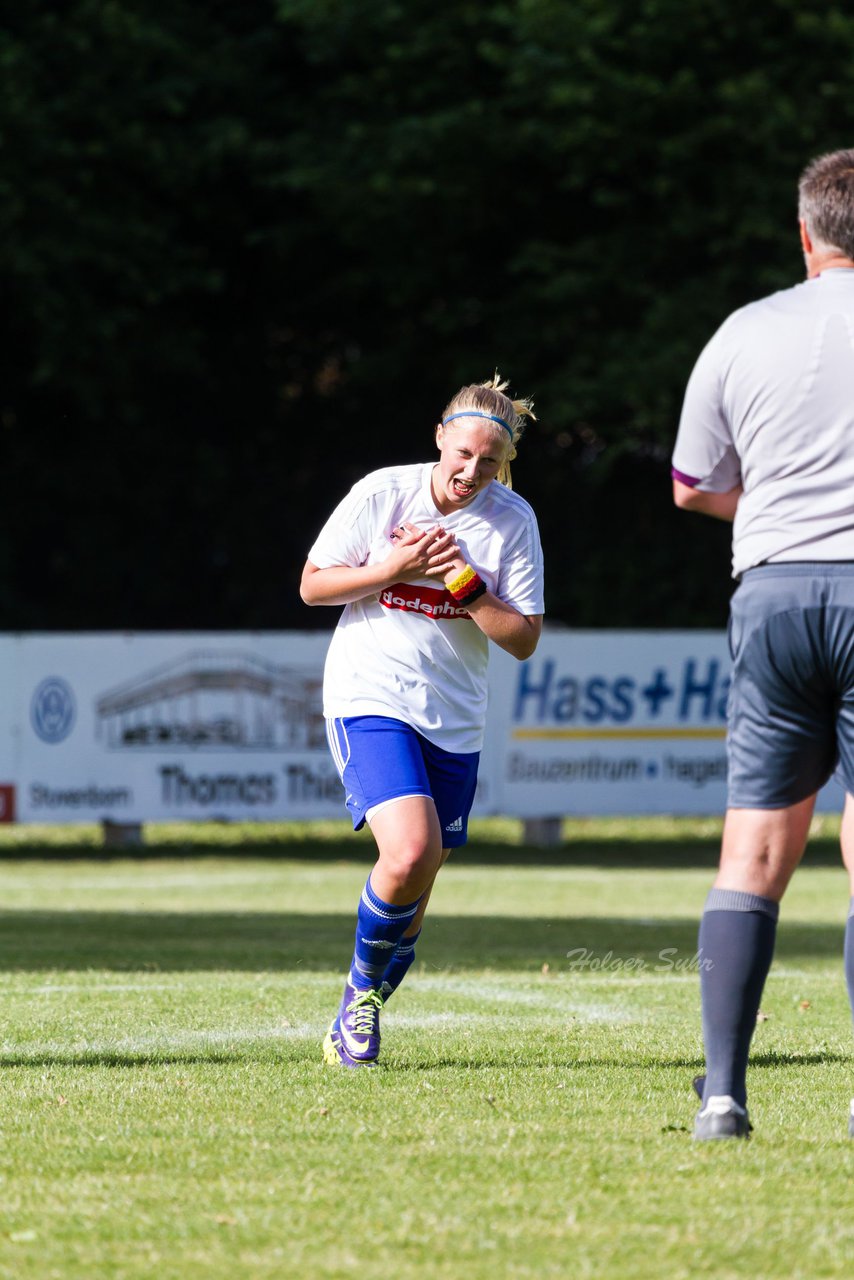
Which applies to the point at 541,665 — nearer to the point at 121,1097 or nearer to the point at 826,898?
the point at 826,898

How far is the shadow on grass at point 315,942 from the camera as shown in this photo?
8.87 metres

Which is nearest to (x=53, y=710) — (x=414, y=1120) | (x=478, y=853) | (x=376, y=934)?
(x=478, y=853)

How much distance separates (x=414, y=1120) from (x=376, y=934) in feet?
3.92

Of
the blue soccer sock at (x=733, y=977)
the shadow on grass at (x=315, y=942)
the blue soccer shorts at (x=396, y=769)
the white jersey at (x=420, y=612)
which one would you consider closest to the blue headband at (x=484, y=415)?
the white jersey at (x=420, y=612)

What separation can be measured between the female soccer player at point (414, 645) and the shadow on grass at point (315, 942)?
2.99 meters

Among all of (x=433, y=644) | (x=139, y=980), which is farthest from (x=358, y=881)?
(x=433, y=644)

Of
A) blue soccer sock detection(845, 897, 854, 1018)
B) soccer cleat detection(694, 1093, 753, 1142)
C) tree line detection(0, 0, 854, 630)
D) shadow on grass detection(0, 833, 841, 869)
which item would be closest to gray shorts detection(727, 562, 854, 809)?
blue soccer sock detection(845, 897, 854, 1018)

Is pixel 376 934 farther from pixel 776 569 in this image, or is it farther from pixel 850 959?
pixel 776 569

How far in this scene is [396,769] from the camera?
18.0ft

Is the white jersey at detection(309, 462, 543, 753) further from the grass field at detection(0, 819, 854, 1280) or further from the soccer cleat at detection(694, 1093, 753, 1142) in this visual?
the soccer cleat at detection(694, 1093, 753, 1142)

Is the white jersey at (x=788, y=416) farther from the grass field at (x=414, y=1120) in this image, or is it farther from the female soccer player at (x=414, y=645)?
the female soccer player at (x=414, y=645)

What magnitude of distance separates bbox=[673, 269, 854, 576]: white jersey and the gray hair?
8 cm

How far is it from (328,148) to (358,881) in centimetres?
974

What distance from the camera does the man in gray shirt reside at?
385 centimetres
